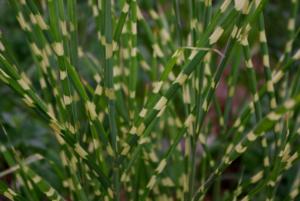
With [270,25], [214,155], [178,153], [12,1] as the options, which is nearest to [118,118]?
[178,153]

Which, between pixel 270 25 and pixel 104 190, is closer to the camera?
pixel 104 190

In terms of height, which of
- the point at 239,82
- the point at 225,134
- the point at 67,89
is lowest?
the point at 239,82

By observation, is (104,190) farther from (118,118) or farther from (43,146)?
(43,146)

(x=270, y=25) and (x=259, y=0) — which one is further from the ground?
(x=259, y=0)

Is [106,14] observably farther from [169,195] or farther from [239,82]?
[239,82]

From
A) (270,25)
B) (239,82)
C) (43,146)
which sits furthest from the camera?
(270,25)

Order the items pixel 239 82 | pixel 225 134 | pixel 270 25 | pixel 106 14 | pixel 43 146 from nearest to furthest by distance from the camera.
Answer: pixel 106 14, pixel 225 134, pixel 43 146, pixel 239 82, pixel 270 25

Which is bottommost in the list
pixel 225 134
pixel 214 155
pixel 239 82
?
pixel 214 155

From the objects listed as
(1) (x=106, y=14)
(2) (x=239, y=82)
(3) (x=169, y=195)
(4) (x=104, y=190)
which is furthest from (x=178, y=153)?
(2) (x=239, y=82)

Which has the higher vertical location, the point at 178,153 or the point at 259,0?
the point at 259,0
